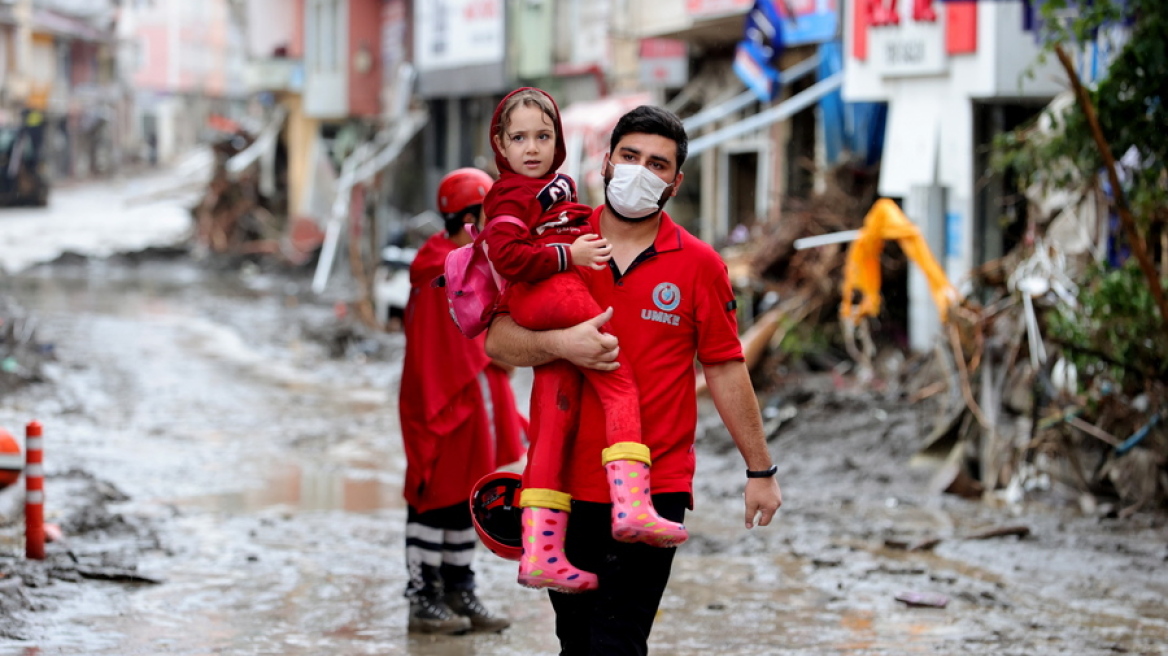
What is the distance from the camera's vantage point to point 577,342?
4.16 meters

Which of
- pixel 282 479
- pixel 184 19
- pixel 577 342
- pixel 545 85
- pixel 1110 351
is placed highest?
pixel 184 19

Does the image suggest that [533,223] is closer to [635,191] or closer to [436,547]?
[635,191]

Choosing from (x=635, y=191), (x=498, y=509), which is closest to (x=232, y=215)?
(x=498, y=509)

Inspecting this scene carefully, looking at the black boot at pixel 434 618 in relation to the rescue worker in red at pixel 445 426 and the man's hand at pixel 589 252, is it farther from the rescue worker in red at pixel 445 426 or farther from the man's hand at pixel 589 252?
the man's hand at pixel 589 252

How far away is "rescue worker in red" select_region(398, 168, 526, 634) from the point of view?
635 centimetres

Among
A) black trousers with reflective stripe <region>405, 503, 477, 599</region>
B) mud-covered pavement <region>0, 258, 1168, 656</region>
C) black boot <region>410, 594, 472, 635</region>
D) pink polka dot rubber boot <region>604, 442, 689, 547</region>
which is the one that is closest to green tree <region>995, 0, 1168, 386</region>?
mud-covered pavement <region>0, 258, 1168, 656</region>

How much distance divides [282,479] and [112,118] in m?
67.8

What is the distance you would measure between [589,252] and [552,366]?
0.36 meters

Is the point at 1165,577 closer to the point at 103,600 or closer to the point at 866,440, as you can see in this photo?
the point at 866,440

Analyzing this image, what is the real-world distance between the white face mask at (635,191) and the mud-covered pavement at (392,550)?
2435 millimetres

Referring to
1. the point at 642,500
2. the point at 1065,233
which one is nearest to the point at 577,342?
the point at 642,500

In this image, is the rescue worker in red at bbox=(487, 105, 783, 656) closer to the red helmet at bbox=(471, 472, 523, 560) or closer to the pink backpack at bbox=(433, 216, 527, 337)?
the pink backpack at bbox=(433, 216, 527, 337)

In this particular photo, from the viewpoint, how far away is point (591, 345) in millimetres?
4137

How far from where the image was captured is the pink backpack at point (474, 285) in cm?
456
